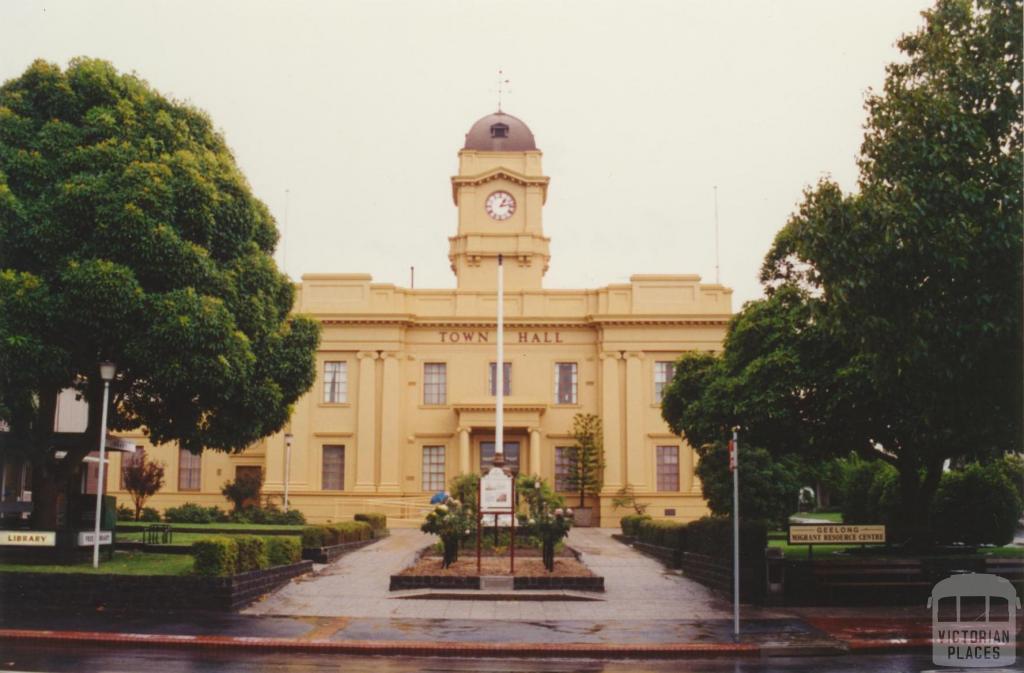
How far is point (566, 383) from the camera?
49.3 meters

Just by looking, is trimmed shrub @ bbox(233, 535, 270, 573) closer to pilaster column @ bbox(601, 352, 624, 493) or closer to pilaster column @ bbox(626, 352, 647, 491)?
pilaster column @ bbox(601, 352, 624, 493)

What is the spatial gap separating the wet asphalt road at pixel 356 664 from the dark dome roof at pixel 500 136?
1585 inches

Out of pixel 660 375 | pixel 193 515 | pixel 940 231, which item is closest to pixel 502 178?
pixel 660 375

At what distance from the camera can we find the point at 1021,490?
31.3 m

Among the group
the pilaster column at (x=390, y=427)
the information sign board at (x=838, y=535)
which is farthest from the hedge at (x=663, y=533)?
the pilaster column at (x=390, y=427)

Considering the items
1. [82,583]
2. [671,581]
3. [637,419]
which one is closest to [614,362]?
[637,419]

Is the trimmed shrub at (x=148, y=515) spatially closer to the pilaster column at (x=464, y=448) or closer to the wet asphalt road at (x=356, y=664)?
the pilaster column at (x=464, y=448)

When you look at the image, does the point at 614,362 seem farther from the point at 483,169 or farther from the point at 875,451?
the point at 875,451

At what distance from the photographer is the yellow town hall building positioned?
4784 cm

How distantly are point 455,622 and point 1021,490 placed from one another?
20904mm

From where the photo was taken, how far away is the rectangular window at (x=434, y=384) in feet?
162

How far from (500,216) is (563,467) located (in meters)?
12.1

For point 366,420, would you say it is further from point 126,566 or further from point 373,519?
point 126,566

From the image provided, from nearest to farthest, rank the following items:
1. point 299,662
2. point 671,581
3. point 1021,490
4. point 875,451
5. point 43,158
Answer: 1. point 299,662
2. point 43,158
3. point 671,581
4. point 875,451
5. point 1021,490
